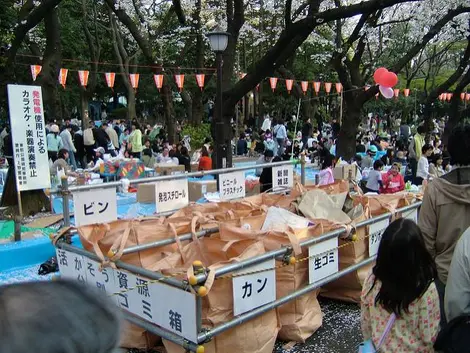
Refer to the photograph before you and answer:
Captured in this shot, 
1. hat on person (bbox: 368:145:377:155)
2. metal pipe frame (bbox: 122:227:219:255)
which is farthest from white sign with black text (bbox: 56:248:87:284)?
hat on person (bbox: 368:145:377:155)

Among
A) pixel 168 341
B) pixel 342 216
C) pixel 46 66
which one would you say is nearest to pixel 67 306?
pixel 168 341

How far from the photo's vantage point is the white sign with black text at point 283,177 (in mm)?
6906

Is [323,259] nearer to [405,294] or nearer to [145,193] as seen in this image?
[405,294]

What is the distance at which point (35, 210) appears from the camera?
9297 mm

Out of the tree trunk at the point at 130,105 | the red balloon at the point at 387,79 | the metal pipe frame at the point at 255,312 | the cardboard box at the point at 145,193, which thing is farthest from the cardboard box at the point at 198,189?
the tree trunk at the point at 130,105

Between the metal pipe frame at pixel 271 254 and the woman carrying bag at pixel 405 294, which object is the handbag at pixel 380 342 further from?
the metal pipe frame at pixel 271 254

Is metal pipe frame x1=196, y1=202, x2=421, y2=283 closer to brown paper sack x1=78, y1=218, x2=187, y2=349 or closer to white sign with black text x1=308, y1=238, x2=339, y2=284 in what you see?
white sign with black text x1=308, y1=238, x2=339, y2=284

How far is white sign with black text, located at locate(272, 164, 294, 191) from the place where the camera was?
272 inches

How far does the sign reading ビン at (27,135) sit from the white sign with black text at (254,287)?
617 centimetres

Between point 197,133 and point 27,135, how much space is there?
453 inches

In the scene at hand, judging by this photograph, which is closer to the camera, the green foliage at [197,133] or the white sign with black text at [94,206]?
the white sign with black text at [94,206]

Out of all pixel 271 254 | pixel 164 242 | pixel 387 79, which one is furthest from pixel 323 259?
pixel 387 79

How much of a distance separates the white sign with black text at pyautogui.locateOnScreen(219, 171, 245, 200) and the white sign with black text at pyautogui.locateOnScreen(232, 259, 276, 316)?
104 inches

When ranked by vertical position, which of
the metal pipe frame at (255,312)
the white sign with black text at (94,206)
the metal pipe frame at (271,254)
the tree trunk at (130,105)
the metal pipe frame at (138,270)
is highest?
the tree trunk at (130,105)
